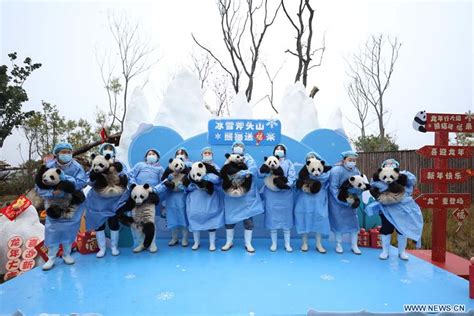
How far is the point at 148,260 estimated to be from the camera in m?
4.67

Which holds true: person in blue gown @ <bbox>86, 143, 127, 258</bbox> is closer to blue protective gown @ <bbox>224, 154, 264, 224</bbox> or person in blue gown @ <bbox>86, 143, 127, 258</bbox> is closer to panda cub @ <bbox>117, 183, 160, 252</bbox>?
panda cub @ <bbox>117, 183, 160, 252</bbox>

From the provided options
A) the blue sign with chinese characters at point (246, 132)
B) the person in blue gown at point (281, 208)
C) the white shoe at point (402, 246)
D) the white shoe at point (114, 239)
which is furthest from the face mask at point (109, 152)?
the white shoe at point (402, 246)

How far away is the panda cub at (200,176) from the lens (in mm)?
4984

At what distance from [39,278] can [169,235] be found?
2.24 meters

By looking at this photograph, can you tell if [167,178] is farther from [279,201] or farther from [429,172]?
[429,172]

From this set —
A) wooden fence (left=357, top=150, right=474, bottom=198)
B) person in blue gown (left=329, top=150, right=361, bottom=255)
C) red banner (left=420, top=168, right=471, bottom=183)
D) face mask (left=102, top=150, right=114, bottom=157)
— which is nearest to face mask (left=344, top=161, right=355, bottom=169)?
person in blue gown (left=329, top=150, right=361, bottom=255)

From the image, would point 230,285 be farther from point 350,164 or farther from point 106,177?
point 350,164

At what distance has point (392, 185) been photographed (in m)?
4.72

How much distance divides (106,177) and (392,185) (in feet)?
13.2

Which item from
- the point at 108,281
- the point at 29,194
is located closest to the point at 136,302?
the point at 108,281

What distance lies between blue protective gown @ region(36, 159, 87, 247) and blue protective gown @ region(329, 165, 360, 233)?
3.58 m

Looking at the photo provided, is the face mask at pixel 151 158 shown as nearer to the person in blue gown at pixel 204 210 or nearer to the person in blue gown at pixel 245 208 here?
the person in blue gown at pixel 204 210

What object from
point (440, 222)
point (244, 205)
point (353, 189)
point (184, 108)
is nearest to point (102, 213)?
point (244, 205)

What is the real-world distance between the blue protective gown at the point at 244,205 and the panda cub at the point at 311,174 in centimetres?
68
